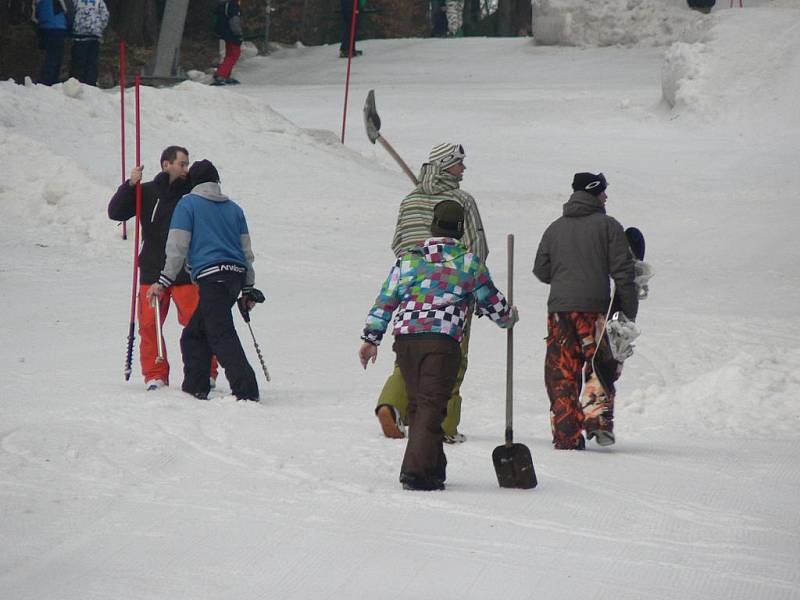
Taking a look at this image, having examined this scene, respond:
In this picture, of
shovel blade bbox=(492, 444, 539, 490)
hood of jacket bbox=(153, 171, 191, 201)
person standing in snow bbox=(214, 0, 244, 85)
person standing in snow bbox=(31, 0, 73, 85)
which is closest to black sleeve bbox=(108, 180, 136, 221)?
hood of jacket bbox=(153, 171, 191, 201)

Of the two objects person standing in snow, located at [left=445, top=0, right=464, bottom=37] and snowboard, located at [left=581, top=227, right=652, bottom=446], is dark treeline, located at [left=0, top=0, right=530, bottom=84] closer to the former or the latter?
person standing in snow, located at [left=445, top=0, right=464, bottom=37]

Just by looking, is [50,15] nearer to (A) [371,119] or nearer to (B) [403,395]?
(A) [371,119]

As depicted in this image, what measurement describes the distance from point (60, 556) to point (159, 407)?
3.01m

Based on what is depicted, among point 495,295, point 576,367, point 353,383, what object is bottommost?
point 353,383

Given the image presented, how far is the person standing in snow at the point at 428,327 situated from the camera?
661 cm

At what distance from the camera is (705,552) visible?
5.71 metres

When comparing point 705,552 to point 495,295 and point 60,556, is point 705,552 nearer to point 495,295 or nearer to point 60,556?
point 495,295

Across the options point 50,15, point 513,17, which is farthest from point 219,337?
point 513,17

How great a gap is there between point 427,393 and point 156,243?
10.2 ft

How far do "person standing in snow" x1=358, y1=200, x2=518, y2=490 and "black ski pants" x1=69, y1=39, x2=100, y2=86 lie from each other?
14.2 metres

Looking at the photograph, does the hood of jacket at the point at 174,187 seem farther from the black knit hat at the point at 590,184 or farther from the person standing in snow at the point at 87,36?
the person standing in snow at the point at 87,36

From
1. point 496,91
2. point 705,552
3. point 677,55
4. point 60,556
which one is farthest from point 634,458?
point 496,91

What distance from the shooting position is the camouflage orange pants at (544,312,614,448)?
7891mm

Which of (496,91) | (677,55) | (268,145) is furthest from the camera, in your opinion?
(496,91)
